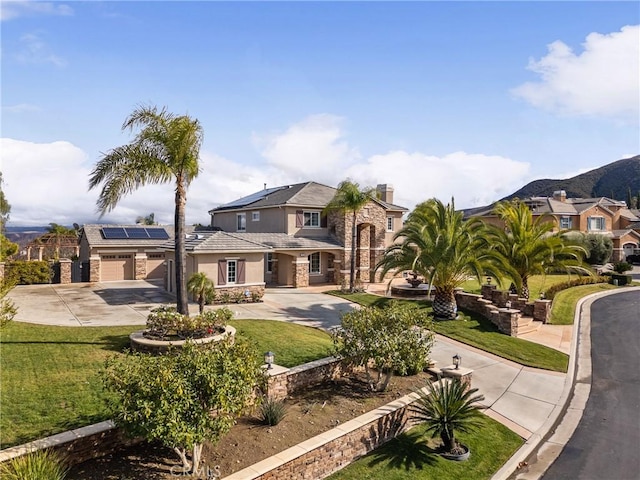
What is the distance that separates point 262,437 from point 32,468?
4.18m

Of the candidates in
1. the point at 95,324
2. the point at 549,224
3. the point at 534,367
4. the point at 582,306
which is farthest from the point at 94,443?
the point at 582,306

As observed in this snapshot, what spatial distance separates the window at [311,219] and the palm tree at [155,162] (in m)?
19.9

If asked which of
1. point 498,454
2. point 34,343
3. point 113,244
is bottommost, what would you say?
point 498,454

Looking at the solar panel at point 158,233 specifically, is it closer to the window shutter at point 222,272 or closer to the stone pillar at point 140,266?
the stone pillar at point 140,266

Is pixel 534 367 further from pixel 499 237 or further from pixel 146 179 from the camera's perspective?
pixel 146 179

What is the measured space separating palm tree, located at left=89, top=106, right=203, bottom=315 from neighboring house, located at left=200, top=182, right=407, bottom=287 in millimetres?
14679

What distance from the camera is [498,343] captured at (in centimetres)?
1914

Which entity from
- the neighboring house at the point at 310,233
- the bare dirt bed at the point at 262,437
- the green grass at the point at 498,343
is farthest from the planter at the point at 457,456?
the neighboring house at the point at 310,233

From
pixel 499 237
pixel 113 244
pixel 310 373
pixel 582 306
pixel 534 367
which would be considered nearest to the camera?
pixel 310 373

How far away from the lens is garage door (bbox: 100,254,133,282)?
31.6 metres

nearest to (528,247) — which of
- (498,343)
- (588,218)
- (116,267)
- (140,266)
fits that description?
(498,343)

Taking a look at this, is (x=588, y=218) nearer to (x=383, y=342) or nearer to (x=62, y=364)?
(x=383, y=342)

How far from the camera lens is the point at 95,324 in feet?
56.2

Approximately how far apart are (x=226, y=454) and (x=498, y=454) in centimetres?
667
